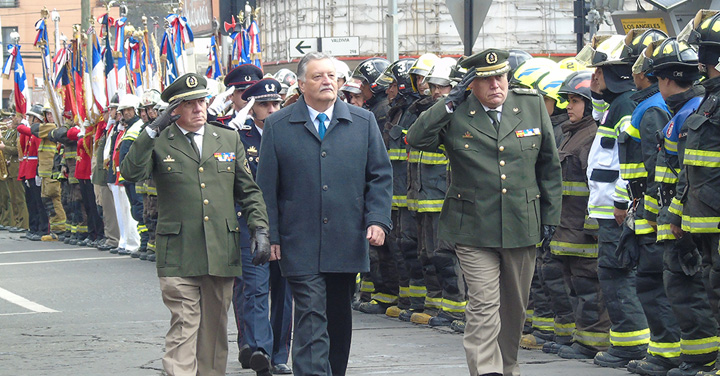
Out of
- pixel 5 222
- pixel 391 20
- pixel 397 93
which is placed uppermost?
pixel 391 20

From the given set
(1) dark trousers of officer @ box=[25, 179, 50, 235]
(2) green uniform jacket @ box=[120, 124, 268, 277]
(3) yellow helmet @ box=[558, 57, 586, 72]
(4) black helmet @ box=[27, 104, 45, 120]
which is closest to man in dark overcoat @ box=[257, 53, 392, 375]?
(2) green uniform jacket @ box=[120, 124, 268, 277]

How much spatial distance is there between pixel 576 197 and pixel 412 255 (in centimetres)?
262

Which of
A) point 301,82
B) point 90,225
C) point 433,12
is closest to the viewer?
point 301,82

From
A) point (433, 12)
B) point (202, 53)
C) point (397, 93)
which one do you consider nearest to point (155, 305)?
point (397, 93)

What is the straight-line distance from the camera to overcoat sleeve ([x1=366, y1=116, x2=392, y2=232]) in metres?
7.22

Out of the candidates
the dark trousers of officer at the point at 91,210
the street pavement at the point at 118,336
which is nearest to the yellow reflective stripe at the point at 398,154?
the street pavement at the point at 118,336

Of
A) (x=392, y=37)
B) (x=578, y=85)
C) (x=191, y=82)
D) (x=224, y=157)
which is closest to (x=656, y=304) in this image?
(x=578, y=85)

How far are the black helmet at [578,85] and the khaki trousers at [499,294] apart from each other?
1.86m

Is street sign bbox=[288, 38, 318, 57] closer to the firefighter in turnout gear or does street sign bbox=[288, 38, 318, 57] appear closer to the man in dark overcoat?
the firefighter in turnout gear

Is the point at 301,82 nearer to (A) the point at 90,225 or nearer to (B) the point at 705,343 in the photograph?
(B) the point at 705,343

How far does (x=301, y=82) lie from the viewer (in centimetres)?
743

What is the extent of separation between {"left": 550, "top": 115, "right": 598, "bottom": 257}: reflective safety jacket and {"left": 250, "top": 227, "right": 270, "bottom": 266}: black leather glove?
2708 millimetres

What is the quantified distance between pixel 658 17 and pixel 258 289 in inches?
332

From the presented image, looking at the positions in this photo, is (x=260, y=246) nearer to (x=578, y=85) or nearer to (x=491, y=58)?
(x=491, y=58)
